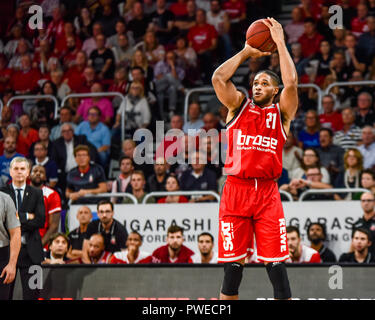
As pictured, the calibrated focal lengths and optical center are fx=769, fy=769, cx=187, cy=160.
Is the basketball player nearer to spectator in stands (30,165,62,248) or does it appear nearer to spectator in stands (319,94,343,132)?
spectator in stands (30,165,62,248)

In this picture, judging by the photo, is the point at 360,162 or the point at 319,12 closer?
the point at 360,162

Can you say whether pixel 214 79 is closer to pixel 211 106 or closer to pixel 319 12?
pixel 211 106

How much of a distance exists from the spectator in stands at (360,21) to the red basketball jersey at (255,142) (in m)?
6.30

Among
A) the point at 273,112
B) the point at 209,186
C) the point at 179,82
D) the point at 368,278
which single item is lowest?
the point at 368,278

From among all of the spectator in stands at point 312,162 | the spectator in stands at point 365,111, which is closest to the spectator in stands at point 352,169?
the spectator in stands at point 312,162

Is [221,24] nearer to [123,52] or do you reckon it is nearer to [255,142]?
[123,52]

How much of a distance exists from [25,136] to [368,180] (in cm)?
566

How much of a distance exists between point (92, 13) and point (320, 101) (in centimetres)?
550

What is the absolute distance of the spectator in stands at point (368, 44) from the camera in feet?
38.9

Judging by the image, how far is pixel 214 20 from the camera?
44.2ft

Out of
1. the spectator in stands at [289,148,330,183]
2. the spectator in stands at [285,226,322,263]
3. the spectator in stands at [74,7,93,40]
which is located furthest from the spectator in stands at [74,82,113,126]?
the spectator in stands at [285,226,322,263]

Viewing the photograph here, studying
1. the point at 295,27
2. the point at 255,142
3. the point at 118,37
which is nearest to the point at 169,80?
the point at 118,37

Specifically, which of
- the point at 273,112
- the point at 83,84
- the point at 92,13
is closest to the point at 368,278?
the point at 273,112

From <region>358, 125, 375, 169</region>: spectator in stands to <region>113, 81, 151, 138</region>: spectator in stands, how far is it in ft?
10.9
